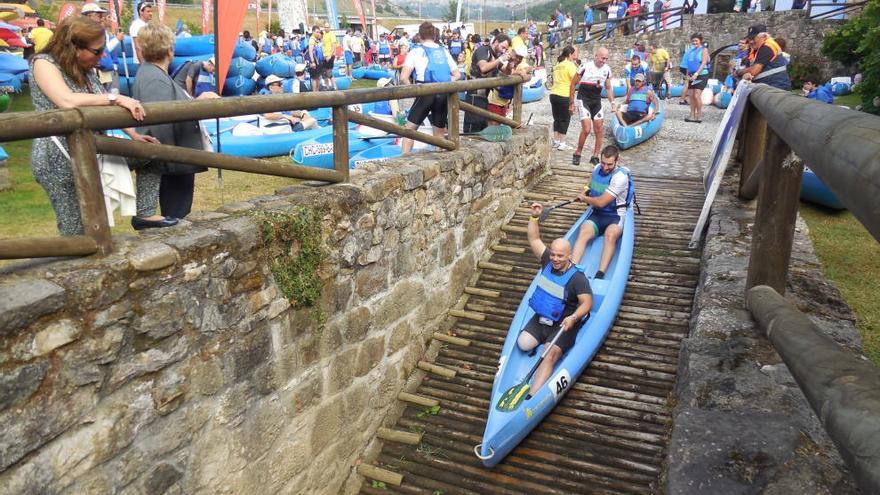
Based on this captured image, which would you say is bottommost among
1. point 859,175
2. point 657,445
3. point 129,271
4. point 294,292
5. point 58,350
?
point 657,445

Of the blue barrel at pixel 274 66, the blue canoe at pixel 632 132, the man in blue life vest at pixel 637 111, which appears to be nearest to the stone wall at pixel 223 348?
the blue canoe at pixel 632 132

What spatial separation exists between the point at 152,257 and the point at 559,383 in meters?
3.35

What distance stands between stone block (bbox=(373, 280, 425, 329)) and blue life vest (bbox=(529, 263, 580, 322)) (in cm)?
104

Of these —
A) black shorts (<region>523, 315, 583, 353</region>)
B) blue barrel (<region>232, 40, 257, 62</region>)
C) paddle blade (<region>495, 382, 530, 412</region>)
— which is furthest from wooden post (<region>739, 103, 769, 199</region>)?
blue barrel (<region>232, 40, 257, 62</region>)

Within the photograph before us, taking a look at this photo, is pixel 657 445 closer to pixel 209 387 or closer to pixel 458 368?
pixel 458 368

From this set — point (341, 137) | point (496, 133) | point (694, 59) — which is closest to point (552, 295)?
point (341, 137)

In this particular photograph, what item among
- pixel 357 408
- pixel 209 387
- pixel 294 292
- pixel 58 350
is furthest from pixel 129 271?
pixel 357 408

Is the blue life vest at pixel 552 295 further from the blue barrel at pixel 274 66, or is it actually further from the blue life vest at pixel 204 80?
the blue barrel at pixel 274 66

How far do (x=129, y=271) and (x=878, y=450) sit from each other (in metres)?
2.85

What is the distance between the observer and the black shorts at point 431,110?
281 inches

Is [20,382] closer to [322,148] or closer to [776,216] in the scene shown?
[776,216]

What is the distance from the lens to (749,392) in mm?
2818

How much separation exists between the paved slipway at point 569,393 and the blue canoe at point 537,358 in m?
0.16

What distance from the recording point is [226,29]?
15.9 feet
